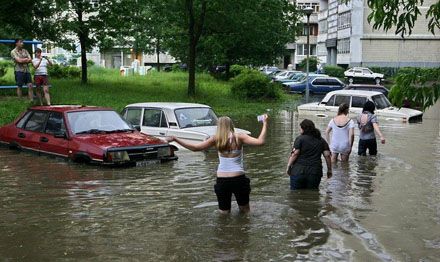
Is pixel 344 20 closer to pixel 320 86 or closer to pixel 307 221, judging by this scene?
pixel 320 86

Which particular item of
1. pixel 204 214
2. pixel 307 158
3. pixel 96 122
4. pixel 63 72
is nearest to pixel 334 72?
pixel 63 72

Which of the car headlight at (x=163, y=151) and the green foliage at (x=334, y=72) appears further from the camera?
the green foliage at (x=334, y=72)

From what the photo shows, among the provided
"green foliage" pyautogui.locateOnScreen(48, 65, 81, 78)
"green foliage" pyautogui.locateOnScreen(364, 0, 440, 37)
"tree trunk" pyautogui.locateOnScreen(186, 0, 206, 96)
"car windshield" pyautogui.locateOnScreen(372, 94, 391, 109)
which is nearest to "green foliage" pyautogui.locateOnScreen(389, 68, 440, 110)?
"green foliage" pyautogui.locateOnScreen(364, 0, 440, 37)

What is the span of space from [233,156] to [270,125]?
50.1ft

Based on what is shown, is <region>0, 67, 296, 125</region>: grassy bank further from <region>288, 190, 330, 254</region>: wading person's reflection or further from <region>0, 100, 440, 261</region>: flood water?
<region>288, 190, 330, 254</region>: wading person's reflection

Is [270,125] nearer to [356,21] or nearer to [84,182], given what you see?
[84,182]

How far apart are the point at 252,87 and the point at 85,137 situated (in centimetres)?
2081

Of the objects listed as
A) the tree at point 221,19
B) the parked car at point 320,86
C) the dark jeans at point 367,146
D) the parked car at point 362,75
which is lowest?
the dark jeans at point 367,146

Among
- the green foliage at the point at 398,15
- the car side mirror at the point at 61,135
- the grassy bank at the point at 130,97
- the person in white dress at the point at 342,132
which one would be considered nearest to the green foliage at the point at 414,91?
the green foliage at the point at 398,15

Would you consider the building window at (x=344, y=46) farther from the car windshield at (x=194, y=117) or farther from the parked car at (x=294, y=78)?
the car windshield at (x=194, y=117)

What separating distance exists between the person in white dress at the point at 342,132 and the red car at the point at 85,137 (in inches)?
137

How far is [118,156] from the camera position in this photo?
12539 mm

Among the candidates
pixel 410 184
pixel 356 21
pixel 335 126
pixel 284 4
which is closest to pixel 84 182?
pixel 335 126

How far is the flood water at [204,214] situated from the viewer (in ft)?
23.5
